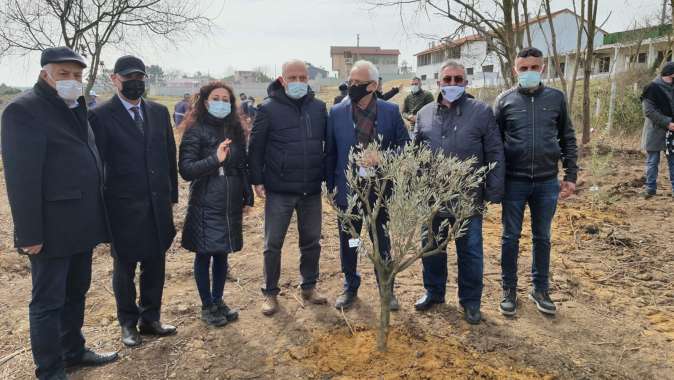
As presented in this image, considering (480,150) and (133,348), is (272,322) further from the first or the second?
(480,150)

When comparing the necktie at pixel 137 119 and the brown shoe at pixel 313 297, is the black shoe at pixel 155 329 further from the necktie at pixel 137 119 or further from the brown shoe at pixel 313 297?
the necktie at pixel 137 119

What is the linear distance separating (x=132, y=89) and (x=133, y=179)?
61cm

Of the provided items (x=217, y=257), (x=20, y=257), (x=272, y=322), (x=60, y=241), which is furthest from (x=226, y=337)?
(x=20, y=257)

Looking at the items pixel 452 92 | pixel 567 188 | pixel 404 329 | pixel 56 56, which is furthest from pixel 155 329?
pixel 567 188

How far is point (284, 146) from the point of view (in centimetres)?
366

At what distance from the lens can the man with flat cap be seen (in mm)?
2561

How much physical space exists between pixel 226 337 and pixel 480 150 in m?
2.33

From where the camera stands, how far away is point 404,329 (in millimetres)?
3416

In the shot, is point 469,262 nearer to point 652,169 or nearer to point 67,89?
point 67,89

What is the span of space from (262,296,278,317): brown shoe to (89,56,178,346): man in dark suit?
0.90 metres

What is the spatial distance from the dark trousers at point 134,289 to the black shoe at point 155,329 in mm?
36

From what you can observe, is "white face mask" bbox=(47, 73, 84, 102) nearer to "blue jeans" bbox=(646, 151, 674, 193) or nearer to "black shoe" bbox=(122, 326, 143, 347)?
"black shoe" bbox=(122, 326, 143, 347)

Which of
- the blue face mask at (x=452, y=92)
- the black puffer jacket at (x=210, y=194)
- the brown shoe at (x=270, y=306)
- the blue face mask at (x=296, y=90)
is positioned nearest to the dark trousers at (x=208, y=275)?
the black puffer jacket at (x=210, y=194)

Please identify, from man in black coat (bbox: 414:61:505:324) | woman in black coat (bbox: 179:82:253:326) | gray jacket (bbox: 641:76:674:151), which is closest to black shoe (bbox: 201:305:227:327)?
woman in black coat (bbox: 179:82:253:326)
